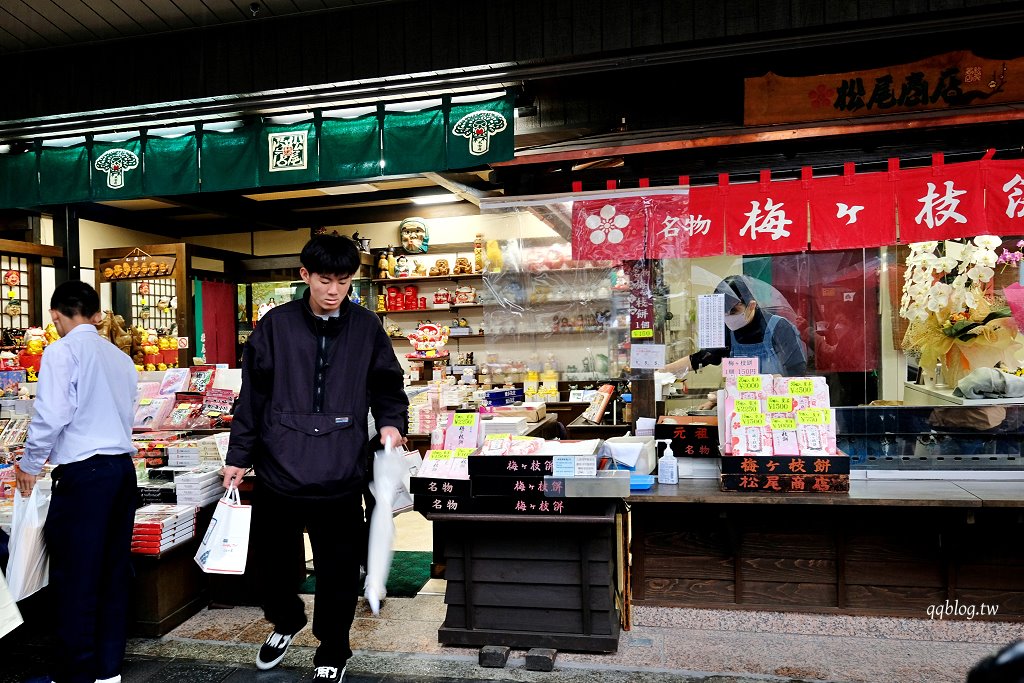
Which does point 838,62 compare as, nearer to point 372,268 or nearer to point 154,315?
point 372,268

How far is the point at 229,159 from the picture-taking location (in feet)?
17.3

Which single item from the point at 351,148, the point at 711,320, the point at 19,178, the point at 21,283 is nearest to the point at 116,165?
the point at 19,178

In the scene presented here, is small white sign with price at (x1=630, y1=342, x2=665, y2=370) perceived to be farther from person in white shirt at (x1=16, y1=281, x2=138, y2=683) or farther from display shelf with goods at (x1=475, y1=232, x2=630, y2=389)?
person in white shirt at (x1=16, y1=281, x2=138, y2=683)

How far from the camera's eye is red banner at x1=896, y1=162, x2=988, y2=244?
4.42m

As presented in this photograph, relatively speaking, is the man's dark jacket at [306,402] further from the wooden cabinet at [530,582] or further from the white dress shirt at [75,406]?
the wooden cabinet at [530,582]

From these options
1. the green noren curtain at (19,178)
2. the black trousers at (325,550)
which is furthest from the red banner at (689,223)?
the green noren curtain at (19,178)

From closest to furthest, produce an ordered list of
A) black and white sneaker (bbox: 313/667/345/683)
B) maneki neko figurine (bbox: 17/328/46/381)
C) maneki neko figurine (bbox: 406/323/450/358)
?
1. black and white sneaker (bbox: 313/667/345/683)
2. maneki neko figurine (bbox: 17/328/46/381)
3. maneki neko figurine (bbox: 406/323/450/358)

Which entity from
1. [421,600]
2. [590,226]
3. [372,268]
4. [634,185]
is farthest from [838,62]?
[372,268]

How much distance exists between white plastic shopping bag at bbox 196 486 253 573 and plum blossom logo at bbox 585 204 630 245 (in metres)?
3.14

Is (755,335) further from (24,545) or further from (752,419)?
(24,545)

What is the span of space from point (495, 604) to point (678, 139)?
3.37m

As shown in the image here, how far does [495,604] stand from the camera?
3797 mm

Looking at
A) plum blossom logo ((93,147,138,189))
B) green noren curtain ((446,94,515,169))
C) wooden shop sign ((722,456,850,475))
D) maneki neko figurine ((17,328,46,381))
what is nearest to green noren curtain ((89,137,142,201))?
plum blossom logo ((93,147,138,189))

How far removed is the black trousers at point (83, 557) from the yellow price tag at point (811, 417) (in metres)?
3.71
